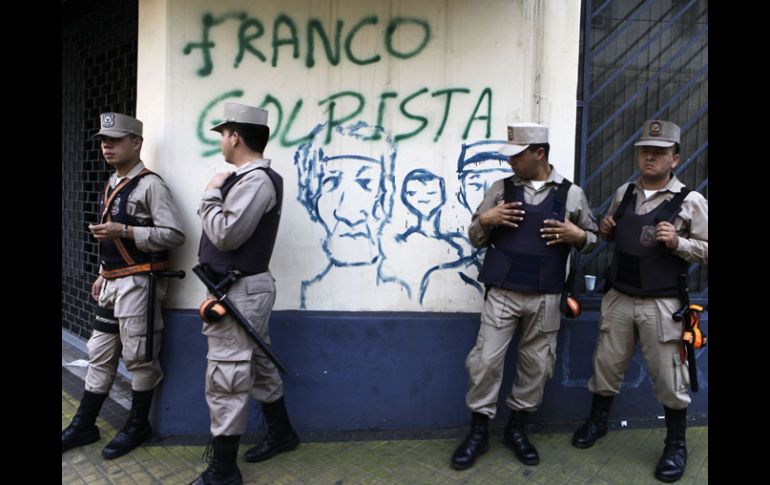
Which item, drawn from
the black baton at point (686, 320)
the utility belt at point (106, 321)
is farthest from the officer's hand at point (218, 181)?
the black baton at point (686, 320)

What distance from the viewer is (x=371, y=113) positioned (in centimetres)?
386

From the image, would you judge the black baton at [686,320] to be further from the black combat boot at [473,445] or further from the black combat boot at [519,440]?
the black combat boot at [473,445]

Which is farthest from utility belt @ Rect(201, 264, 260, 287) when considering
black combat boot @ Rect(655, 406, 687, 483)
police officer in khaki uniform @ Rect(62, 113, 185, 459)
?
black combat boot @ Rect(655, 406, 687, 483)

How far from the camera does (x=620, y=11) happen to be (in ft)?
14.0

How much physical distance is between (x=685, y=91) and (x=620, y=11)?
2.70 feet

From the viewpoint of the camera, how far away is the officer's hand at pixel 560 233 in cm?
330

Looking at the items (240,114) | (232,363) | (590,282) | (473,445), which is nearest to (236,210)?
(240,114)

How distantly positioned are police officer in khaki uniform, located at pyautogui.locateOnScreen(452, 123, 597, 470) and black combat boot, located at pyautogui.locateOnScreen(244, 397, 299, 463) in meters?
1.09

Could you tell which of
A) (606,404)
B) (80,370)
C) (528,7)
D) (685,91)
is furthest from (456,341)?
(80,370)

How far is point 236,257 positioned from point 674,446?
9.48 ft

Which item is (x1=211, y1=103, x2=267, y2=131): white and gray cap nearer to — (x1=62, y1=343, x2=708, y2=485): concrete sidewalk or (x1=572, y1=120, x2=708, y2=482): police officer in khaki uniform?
(x1=62, y1=343, x2=708, y2=485): concrete sidewalk

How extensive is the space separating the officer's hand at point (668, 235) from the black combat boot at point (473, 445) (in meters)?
1.51

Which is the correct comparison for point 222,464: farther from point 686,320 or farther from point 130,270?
point 686,320

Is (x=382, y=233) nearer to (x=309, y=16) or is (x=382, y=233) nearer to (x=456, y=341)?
(x=456, y=341)
